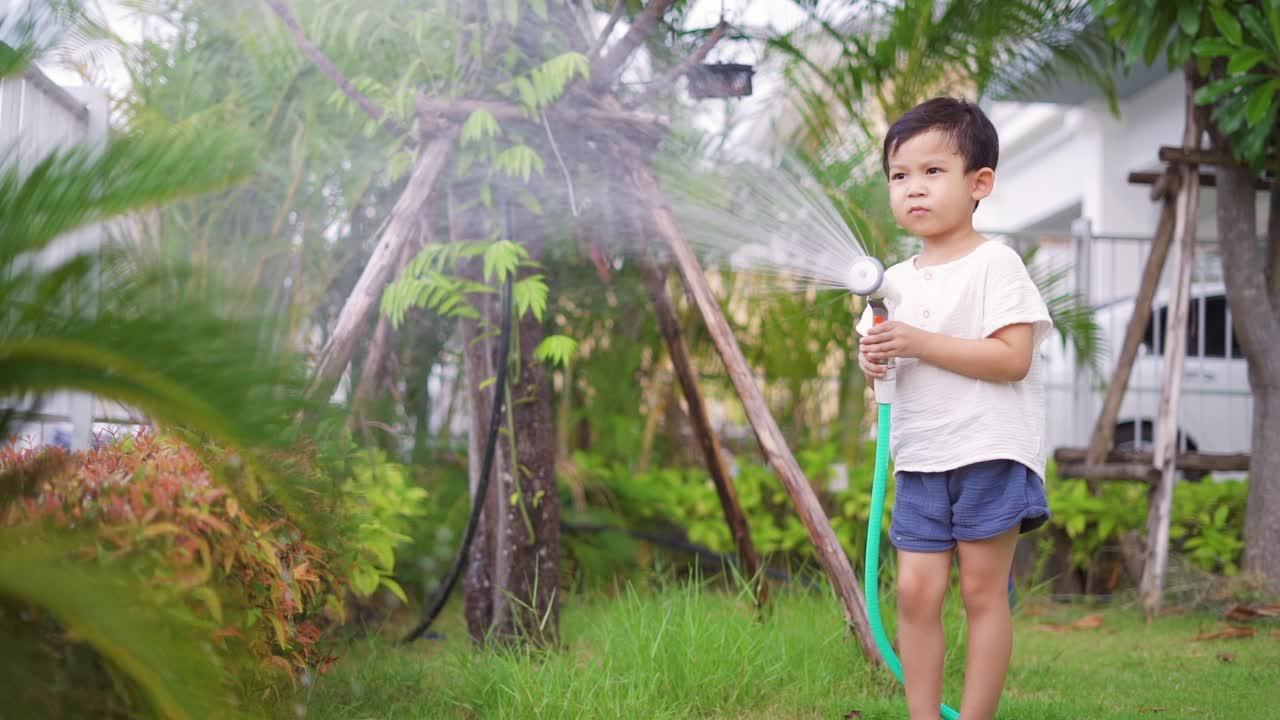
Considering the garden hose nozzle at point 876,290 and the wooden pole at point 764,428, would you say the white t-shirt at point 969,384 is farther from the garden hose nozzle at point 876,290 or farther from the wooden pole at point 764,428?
the wooden pole at point 764,428

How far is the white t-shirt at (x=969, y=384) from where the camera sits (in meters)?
2.38

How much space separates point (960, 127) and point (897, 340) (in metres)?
0.50

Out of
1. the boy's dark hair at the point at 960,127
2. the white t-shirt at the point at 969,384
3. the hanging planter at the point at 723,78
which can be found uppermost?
the hanging planter at the point at 723,78

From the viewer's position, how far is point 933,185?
7.94 ft

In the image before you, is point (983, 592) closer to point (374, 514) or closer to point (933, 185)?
point (933, 185)

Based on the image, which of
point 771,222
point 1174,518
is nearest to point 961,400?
point 771,222

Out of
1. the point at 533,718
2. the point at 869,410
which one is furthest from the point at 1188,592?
the point at 533,718

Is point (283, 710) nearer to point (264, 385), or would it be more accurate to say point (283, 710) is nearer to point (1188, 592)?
point (264, 385)

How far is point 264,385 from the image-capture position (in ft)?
5.45

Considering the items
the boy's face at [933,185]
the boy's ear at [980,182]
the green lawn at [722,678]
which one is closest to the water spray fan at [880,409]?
the boy's face at [933,185]

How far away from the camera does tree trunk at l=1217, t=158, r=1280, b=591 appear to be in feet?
16.5

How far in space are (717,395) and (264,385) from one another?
4934 mm

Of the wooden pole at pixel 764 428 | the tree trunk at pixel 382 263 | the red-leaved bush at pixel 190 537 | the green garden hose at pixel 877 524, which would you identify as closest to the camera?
the red-leaved bush at pixel 190 537

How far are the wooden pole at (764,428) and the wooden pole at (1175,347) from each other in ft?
7.92
